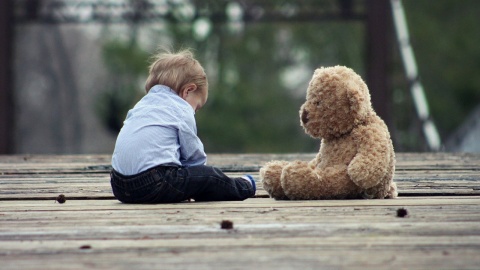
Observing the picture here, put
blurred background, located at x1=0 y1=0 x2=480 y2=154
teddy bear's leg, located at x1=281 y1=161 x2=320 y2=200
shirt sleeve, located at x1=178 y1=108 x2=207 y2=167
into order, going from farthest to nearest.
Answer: blurred background, located at x1=0 y1=0 x2=480 y2=154 → shirt sleeve, located at x1=178 y1=108 x2=207 y2=167 → teddy bear's leg, located at x1=281 y1=161 x2=320 y2=200

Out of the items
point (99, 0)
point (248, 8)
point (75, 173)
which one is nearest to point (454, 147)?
point (248, 8)

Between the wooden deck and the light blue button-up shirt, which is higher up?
the light blue button-up shirt

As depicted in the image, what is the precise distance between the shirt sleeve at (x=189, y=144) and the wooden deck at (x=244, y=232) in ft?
1.08

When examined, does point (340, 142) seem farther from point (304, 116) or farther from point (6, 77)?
point (6, 77)

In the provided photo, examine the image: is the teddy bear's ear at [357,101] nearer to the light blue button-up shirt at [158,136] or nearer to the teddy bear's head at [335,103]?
the teddy bear's head at [335,103]

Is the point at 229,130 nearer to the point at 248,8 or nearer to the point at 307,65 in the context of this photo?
the point at 307,65

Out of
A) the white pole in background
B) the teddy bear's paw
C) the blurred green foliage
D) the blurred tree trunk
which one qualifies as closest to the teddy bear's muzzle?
the teddy bear's paw

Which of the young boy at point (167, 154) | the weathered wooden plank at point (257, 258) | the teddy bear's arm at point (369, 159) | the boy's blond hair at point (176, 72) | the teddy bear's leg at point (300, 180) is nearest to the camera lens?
the weathered wooden plank at point (257, 258)

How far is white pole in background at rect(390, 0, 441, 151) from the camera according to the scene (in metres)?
12.2

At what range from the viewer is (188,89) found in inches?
165

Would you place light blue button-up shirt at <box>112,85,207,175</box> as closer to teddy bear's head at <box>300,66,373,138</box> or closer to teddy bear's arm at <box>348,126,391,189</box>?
teddy bear's head at <box>300,66,373,138</box>

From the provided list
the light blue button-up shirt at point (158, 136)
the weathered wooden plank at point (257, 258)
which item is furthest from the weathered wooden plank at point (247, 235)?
the light blue button-up shirt at point (158, 136)

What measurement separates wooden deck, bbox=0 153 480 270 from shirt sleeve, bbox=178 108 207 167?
0.33 metres

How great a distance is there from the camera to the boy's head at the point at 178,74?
4.17 metres
